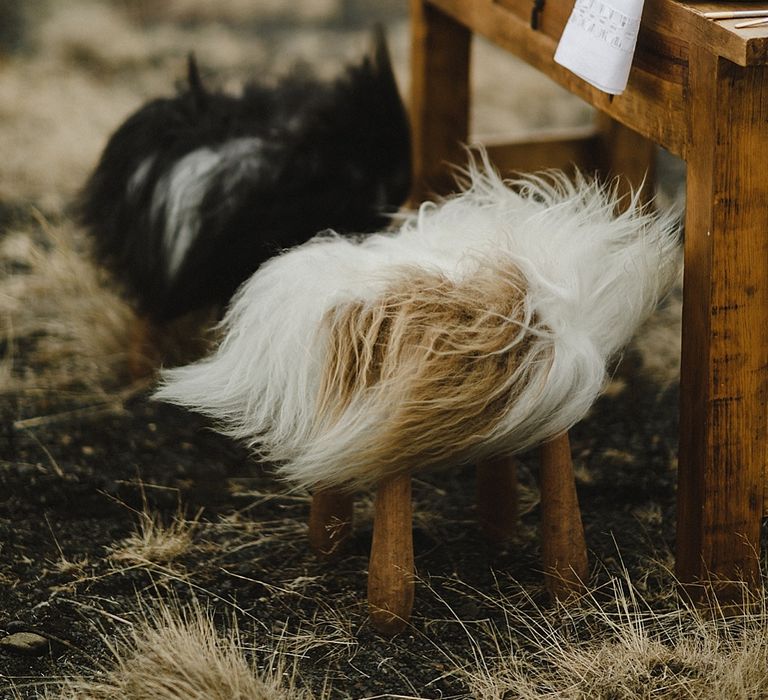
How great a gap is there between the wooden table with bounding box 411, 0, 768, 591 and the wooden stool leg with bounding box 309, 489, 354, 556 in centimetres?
47

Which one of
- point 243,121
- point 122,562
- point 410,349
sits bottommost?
point 122,562

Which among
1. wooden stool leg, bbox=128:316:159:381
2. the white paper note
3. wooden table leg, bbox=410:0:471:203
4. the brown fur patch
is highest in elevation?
the white paper note

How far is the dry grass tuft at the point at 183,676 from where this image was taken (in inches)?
49.1

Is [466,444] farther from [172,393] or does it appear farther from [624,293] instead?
[172,393]

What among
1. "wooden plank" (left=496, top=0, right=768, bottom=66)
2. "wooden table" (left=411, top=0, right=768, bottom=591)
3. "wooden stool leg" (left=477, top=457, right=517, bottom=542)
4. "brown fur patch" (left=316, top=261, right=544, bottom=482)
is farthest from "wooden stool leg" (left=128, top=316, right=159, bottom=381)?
"wooden plank" (left=496, top=0, right=768, bottom=66)

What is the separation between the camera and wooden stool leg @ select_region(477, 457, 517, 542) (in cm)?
163

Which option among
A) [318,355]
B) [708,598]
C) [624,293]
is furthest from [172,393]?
[708,598]

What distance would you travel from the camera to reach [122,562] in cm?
160

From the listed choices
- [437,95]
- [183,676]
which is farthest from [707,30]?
[437,95]

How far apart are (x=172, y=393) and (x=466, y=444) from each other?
0.39 metres

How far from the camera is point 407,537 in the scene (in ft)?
4.52

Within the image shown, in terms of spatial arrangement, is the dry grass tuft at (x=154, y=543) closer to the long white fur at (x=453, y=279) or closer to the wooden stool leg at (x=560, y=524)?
the long white fur at (x=453, y=279)

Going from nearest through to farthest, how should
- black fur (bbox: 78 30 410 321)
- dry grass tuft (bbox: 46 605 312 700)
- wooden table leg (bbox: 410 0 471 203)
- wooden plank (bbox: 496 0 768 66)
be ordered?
wooden plank (bbox: 496 0 768 66) < dry grass tuft (bbox: 46 605 312 700) < black fur (bbox: 78 30 410 321) < wooden table leg (bbox: 410 0 471 203)

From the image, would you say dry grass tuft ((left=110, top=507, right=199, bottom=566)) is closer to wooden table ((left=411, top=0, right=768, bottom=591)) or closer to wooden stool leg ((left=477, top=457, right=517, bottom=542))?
wooden stool leg ((left=477, top=457, right=517, bottom=542))
